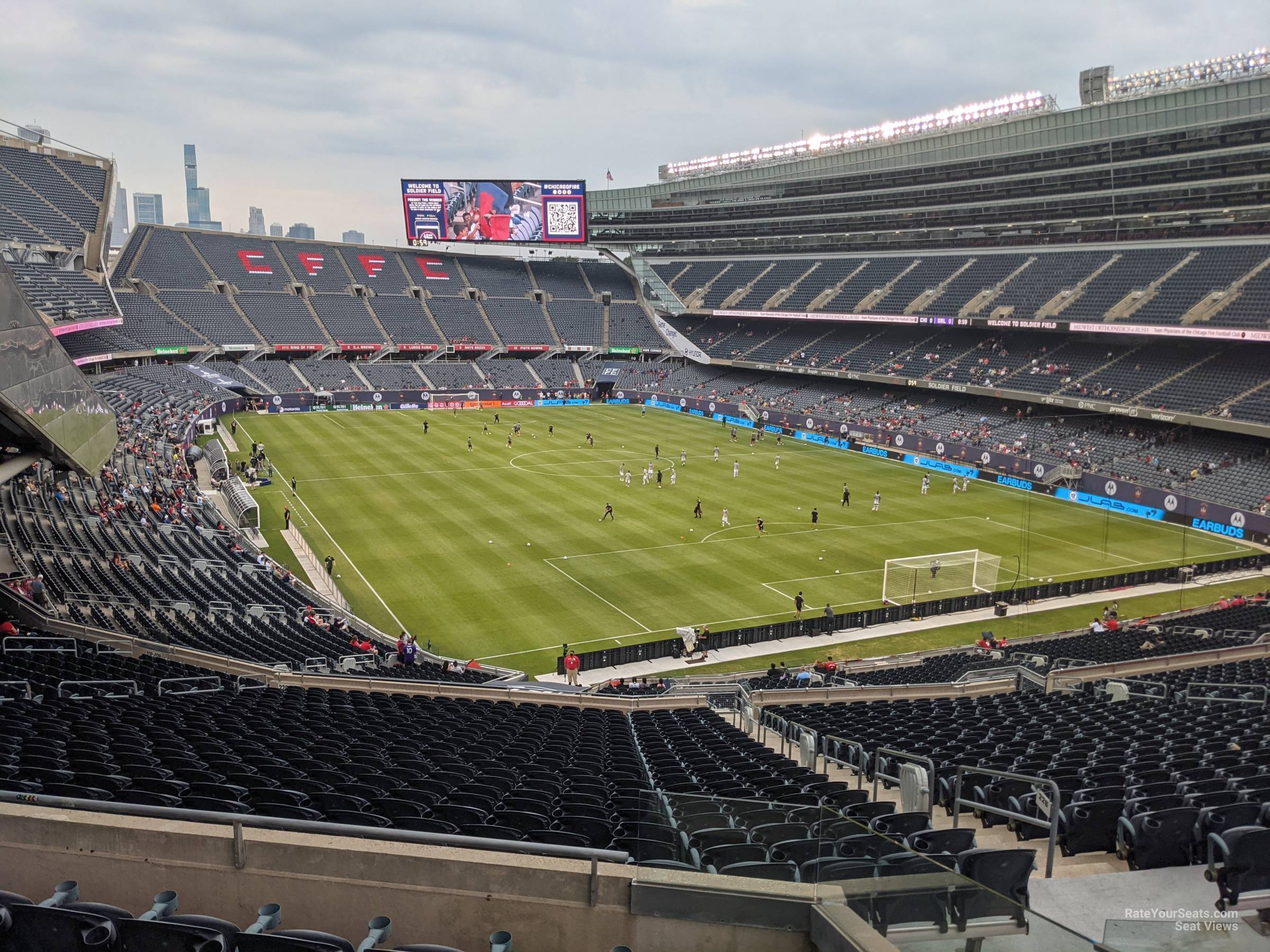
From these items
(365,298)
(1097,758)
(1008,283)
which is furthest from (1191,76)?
(365,298)

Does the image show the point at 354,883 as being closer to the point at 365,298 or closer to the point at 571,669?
the point at 571,669

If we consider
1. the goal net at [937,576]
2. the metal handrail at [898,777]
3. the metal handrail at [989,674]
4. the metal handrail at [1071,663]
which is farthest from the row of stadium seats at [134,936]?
the goal net at [937,576]

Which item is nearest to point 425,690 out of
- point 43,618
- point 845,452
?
point 43,618

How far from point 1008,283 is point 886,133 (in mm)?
19070

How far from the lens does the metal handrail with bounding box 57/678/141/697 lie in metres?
13.2

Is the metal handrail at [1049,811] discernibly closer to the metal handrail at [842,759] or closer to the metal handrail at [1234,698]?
the metal handrail at [842,759]

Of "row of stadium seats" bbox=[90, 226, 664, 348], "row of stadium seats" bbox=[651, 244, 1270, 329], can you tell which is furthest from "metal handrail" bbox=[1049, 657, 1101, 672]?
"row of stadium seats" bbox=[90, 226, 664, 348]

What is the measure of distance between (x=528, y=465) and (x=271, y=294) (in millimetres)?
55344

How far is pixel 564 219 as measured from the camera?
101875 mm

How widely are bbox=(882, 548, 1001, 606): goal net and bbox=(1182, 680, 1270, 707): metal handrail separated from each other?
16.8 m

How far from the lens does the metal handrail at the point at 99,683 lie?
518 inches

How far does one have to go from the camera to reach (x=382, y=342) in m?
95.2

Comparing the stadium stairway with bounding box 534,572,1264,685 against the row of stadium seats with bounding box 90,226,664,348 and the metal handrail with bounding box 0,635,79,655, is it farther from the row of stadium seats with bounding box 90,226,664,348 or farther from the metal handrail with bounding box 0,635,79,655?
Answer: the row of stadium seats with bounding box 90,226,664,348

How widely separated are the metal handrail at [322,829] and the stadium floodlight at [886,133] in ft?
242
